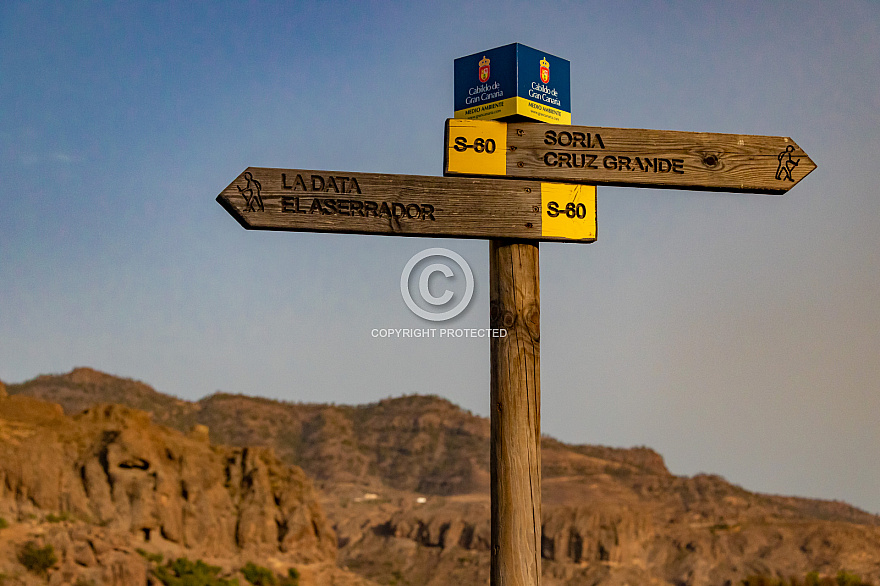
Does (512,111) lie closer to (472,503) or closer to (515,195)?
(515,195)

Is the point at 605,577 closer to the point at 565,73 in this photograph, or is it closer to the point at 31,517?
the point at 31,517

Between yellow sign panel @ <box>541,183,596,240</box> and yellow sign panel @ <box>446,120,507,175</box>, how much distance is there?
25cm

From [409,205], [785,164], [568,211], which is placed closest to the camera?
[409,205]

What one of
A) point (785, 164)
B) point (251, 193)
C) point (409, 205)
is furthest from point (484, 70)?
point (785, 164)

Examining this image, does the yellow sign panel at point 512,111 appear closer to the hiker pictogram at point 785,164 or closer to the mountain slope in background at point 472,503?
the hiker pictogram at point 785,164

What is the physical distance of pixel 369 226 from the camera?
151 inches

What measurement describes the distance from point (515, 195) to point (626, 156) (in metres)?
0.57

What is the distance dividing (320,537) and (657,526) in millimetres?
38258

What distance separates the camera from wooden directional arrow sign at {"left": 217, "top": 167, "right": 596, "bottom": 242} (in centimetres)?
378

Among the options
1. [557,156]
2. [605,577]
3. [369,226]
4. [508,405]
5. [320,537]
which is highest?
[557,156]

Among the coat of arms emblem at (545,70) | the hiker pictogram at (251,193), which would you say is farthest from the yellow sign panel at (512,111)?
the hiker pictogram at (251,193)

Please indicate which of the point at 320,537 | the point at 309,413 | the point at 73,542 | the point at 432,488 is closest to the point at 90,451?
the point at 73,542

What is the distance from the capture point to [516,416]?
3.82 m

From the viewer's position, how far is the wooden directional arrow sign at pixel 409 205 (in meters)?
3.78
